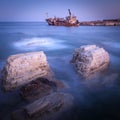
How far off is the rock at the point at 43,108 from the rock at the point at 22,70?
1480 millimetres

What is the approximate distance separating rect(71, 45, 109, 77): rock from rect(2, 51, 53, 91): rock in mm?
1633

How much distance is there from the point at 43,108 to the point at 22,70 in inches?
80.5

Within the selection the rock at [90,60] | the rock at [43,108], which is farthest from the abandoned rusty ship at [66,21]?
the rock at [43,108]

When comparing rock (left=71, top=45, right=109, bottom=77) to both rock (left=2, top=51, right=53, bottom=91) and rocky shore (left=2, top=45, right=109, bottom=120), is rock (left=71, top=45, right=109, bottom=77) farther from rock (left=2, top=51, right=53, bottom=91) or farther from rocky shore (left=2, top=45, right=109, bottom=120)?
rock (left=2, top=51, right=53, bottom=91)

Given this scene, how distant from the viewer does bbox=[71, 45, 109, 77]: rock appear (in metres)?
7.13

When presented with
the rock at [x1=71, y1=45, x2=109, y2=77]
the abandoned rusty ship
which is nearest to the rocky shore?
the rock at [x1=71, y1=45, x2=109, y2=77]

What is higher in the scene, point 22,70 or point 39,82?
point 22,70

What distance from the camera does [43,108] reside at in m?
4.44

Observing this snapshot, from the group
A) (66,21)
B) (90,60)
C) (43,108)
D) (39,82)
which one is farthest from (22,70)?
(66,21)

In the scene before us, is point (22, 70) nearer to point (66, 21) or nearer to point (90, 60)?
point (90, 60)

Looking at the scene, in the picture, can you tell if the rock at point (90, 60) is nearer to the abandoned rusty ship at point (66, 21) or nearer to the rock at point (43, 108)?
the rock at point (43, 108)

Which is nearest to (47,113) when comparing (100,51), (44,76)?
(44,76)

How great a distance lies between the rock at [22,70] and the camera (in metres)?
5.85

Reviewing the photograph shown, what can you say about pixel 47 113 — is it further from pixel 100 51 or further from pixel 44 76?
pixel 100 51
